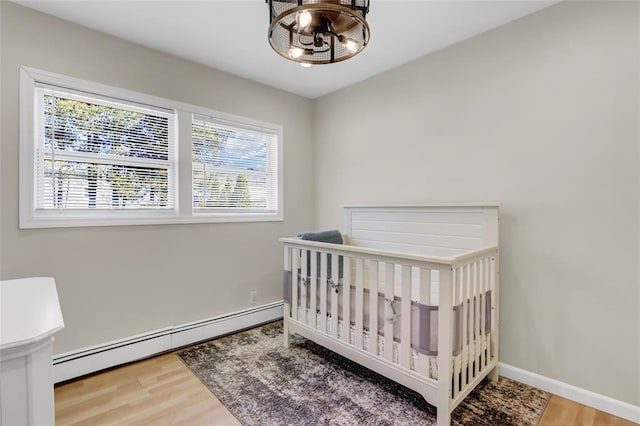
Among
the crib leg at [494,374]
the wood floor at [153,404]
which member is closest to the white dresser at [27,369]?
the wood floor at [153,404]

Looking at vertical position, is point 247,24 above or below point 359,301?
above

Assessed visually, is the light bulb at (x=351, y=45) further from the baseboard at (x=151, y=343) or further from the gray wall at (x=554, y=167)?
the baseboard at (x=151, y=343)

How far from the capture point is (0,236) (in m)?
1.85

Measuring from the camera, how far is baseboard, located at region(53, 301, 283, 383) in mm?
2053

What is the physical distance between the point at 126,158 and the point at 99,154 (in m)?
0.17

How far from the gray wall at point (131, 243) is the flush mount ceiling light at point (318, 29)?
1.58 meters

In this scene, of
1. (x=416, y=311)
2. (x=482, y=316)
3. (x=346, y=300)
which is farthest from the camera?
(x=346, y=300)

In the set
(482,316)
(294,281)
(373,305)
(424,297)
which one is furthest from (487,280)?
(294,281)

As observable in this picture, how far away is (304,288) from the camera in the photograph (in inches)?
93.2

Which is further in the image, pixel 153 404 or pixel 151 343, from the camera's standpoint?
pixel 151 343

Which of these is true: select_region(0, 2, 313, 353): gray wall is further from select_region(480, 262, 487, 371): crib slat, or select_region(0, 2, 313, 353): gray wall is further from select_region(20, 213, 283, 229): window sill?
select_region(480, 262, 487, 371): crib slat

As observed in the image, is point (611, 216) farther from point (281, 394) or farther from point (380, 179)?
point (281, 394)

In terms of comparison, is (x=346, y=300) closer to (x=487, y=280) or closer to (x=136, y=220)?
(x=487, y=280)

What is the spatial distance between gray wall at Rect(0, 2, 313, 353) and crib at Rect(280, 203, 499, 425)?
0.70m
